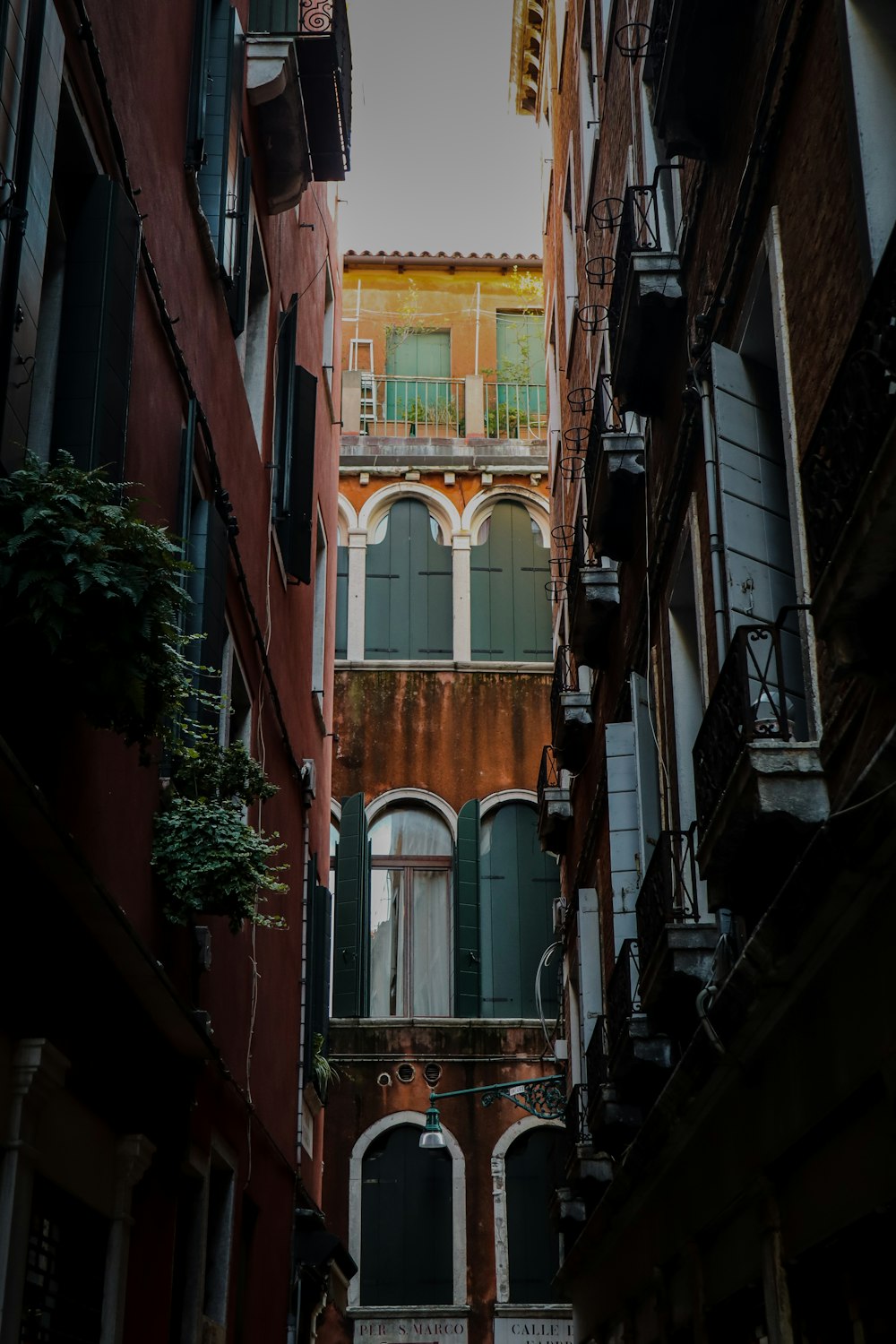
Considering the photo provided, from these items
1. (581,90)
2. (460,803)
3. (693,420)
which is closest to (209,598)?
(693,420)

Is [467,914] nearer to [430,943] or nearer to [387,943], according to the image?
[430,943]

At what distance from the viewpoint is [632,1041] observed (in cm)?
966

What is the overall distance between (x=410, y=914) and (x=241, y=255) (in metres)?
13.0

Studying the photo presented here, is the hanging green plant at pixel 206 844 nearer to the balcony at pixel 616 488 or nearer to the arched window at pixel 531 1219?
the balcony at pixel 616 488

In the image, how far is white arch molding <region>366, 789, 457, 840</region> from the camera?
2270 centimetres

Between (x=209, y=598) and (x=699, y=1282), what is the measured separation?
460 centimetres

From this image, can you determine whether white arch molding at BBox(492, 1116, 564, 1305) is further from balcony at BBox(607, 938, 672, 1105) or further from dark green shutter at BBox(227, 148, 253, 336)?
dark green shutter at BBox(227, 148, 253, 336)

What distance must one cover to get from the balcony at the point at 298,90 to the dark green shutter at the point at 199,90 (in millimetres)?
2013

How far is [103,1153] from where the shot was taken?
22.7 ft

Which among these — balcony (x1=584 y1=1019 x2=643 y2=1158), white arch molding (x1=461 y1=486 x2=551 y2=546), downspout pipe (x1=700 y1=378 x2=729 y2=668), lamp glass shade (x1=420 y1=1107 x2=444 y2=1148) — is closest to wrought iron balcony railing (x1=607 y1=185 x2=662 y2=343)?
downspout pipe (x1=700 y1=378 x2=729 y2=668)

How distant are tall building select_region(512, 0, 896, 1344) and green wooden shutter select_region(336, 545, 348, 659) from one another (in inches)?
442

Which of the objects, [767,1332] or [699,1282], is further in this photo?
[699,1282]

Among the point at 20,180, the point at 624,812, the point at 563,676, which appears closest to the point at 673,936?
the point at 624,812

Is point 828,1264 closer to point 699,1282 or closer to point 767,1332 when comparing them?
point 767,1332
